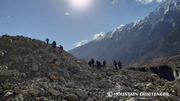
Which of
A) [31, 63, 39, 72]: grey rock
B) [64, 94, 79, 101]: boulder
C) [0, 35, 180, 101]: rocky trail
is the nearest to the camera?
[0, 35, 180, 101]: rocky trail

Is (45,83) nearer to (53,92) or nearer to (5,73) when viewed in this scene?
(53,92)

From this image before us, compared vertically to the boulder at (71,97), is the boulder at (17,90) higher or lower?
higher

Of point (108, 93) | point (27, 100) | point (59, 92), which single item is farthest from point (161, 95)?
point (27, 100)

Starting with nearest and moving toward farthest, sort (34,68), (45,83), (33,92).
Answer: (33,92) < (45,83) < (34,68)

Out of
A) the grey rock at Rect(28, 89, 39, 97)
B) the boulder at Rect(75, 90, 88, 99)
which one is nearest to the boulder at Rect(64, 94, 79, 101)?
the boulder at Rect(75, 90, 88, 99)

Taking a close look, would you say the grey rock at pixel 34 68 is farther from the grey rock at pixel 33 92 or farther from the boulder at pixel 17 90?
the grey rock at pixel 33 92

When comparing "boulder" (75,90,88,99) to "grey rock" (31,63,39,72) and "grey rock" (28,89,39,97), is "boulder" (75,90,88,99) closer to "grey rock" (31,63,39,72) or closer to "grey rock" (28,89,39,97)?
"grey rock" (28,89,39,97)

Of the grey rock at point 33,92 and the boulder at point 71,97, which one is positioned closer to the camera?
the grey rock at point 33,92

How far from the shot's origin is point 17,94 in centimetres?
610

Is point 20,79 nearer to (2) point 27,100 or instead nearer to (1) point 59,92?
(2) point 27,100

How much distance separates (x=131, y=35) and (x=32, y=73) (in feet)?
671

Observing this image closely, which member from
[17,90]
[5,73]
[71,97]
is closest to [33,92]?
[17,90]

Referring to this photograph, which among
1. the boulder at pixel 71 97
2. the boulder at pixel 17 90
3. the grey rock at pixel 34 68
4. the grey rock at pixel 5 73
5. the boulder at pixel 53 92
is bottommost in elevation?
the boulder at pixel 71 97

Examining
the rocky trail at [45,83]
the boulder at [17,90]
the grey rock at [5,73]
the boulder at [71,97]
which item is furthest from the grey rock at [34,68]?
the boulder at [71,97]
